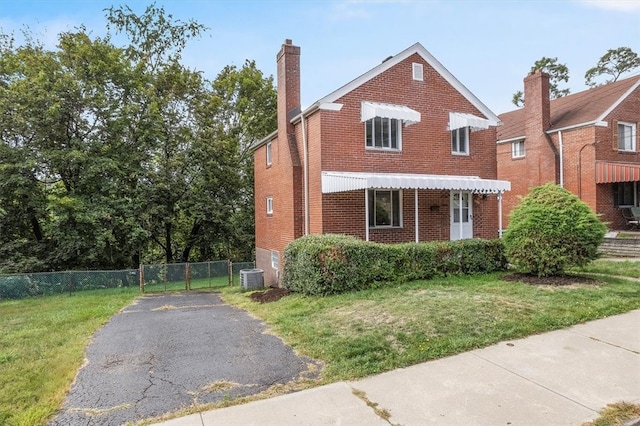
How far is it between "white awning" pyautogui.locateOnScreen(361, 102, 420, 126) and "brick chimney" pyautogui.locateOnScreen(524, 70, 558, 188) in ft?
34.6

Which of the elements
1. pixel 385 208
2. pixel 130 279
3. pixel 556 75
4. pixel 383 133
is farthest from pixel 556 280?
pixel 556 75

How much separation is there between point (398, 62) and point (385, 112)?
2799 mm

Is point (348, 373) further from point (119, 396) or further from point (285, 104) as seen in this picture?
point (285, 104)

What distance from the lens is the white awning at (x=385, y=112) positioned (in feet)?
42.2

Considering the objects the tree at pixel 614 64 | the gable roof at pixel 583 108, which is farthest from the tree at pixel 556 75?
the gable roof at pixel 583 108

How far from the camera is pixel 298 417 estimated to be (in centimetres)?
375

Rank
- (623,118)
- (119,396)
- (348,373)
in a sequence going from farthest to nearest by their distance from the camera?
(623,118), (348,373), (119,396)

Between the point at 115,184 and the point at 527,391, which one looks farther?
the point at 115,184

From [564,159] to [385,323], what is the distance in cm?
1790

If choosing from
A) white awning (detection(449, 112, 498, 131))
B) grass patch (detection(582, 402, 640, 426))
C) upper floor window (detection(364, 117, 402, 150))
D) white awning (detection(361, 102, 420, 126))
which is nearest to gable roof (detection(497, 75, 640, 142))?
white awning (detection(449, 112, 498, 131))

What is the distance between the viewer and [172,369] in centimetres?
521

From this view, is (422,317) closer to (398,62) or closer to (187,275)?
(398,62)

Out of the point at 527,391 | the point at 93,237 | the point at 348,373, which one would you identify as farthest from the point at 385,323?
the point at 93,237

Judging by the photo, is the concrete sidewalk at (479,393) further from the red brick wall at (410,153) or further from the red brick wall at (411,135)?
the red brick wall at (411,135)
